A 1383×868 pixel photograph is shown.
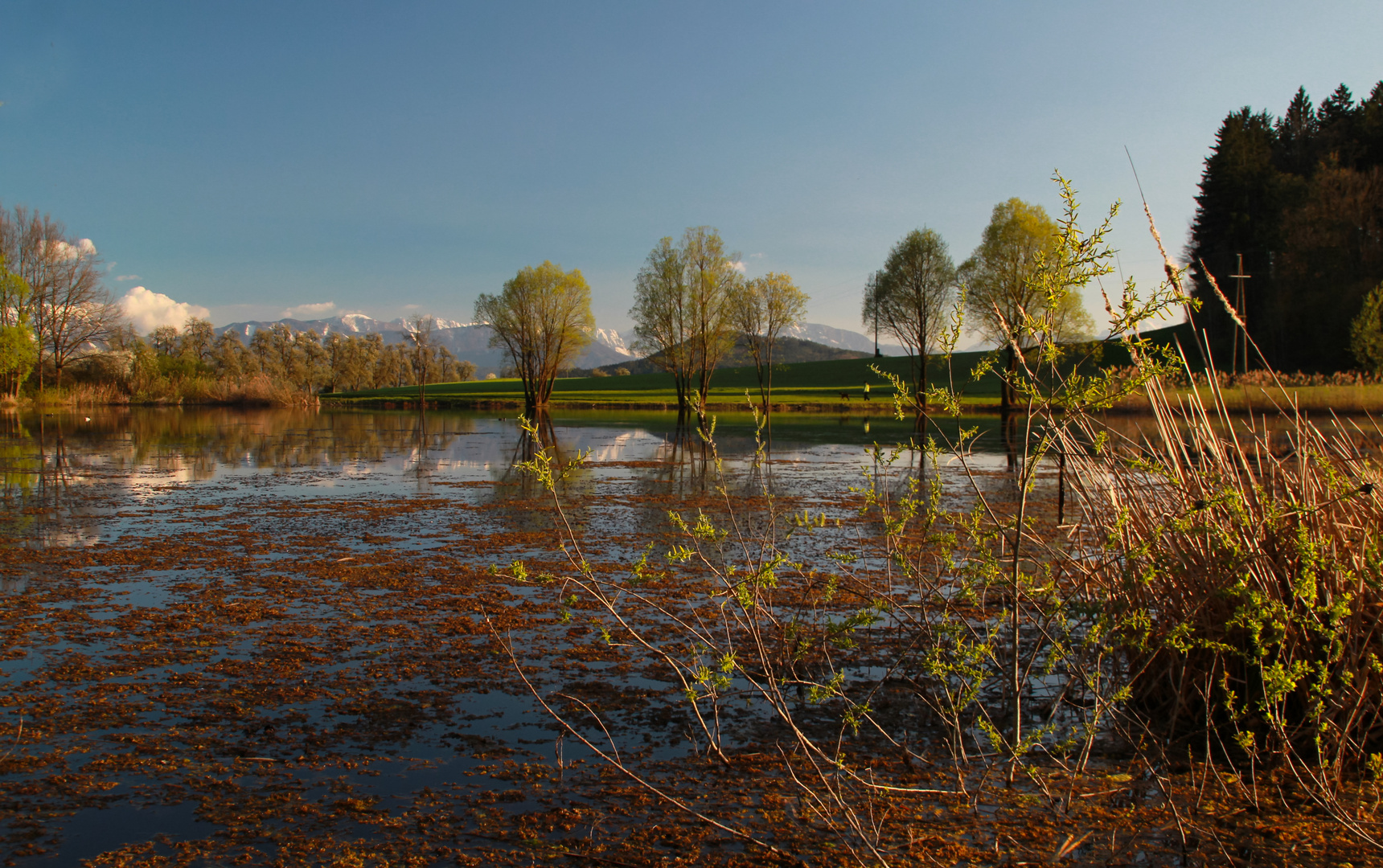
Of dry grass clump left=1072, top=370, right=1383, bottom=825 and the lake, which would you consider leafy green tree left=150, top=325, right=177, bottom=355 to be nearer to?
the lake

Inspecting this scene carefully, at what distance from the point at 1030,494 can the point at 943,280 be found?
38.1 m

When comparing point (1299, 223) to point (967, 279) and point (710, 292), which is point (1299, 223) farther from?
point (710, 292)

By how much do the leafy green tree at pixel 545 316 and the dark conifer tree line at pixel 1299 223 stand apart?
41.8 meters

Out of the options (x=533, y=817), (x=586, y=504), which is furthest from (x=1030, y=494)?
(x=533, y=817)

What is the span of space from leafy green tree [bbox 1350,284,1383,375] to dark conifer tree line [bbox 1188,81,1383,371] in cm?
616

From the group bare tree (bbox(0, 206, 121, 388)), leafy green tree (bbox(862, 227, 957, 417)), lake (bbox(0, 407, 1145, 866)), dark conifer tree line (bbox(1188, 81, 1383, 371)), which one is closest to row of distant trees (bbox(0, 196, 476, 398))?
bare tree (bbox(0, 206, 121, 388))

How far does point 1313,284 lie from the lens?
1984 inches

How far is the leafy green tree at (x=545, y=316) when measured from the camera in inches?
2474

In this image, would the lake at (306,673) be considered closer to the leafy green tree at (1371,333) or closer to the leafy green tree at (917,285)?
the leafy green tree at (1371,333)

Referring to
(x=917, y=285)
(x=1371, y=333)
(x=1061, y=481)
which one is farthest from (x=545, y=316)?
(x=1061, y=481)

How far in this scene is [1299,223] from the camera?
50.0 m

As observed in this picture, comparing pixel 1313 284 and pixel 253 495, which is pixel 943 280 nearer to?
pixel 1313 284

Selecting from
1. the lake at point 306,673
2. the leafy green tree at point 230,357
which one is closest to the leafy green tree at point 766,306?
the lake at point 306,673

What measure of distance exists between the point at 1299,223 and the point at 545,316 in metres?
51.2
